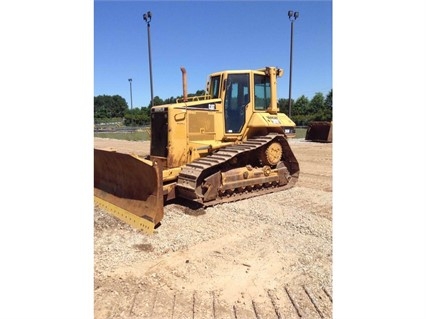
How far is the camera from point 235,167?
22.5ft

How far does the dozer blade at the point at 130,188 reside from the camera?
16.5 feet

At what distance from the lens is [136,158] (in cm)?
543

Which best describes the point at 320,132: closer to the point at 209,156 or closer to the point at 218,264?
the point at 209,156

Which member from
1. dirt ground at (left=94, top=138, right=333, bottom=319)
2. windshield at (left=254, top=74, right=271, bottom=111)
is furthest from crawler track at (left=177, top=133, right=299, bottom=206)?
windshield at (left=254, top=74, right=271, bottom=111)

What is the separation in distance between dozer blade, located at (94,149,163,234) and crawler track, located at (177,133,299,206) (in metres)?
0.82

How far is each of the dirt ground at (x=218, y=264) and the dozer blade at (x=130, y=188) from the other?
0.66 ft

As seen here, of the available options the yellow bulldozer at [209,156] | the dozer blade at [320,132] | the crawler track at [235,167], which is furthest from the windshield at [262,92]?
the dozer blade at [320,132]

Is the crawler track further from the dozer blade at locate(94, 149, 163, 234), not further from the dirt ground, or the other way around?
the dozer blade at locate(94, 149, 163, 234)

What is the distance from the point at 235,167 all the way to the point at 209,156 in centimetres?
61

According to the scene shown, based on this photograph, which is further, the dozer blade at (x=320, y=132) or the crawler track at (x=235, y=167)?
the dozer blade at (x=320, y=132)

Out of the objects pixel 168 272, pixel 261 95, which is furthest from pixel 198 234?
pixel 261 95

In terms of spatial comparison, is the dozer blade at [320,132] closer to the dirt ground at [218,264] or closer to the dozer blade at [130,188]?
the dirt ground at [218,264]

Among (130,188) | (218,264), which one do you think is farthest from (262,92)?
(218,264)

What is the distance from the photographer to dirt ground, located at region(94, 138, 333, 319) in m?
3.01
